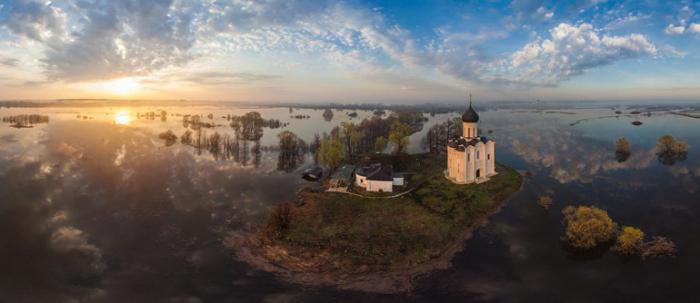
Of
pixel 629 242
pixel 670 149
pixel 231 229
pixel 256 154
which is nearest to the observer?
pixel 629 242

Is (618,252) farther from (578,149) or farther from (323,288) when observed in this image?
(578,149)

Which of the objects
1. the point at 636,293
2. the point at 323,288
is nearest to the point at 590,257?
the point at 636,293

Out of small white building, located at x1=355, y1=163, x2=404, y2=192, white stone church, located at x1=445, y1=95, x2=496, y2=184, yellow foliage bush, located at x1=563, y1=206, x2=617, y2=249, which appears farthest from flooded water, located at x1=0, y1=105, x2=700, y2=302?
small white building, located at x1=355, y1=163, x2=404, y2=192

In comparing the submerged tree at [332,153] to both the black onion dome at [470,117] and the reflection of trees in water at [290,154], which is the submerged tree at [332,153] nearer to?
the reflection of trees in water at [290,154]

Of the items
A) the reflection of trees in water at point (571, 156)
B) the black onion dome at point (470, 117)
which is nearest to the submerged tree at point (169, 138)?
the black onion dome at point (470, 117)

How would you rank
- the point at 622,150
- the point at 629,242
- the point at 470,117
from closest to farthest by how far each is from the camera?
1. the point at 629,242
2. the point at 470,117
3. the point at 622,150

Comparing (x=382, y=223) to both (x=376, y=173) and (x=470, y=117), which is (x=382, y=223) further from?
(x=470, y=117)

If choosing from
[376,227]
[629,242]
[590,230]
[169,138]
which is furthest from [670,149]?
[169,138]
